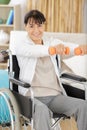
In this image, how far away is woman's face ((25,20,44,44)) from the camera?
91.1 inches

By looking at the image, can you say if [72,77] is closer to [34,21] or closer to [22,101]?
[22,101]

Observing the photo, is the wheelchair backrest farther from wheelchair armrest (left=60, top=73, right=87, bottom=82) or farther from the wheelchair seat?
wheelchair armrest (left=60, top=73, right=87, bottom=82)

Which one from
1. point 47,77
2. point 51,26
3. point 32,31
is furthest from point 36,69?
point 51,26

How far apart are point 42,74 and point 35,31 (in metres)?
0.30

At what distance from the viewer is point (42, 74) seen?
223 cm

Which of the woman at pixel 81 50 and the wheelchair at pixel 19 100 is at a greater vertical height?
the woman at pixel 81 50

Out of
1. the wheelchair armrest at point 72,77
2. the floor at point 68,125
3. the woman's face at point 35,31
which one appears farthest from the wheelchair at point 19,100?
the floor at point 68,125

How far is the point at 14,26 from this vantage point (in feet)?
14.0

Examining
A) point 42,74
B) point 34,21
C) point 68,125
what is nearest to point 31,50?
point 42,74

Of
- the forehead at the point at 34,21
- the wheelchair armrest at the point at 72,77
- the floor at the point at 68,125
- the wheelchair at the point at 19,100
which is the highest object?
the forehead at the point at 34,21

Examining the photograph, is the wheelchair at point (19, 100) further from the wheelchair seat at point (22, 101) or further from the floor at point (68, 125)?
the floor at point (68, 125)

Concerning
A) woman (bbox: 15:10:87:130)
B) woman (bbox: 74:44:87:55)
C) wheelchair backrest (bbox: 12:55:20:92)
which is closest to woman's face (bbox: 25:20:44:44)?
woman (bbox: 15:10:87:130)

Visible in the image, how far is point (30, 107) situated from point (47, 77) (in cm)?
31

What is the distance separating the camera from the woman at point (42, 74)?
2076 mm
